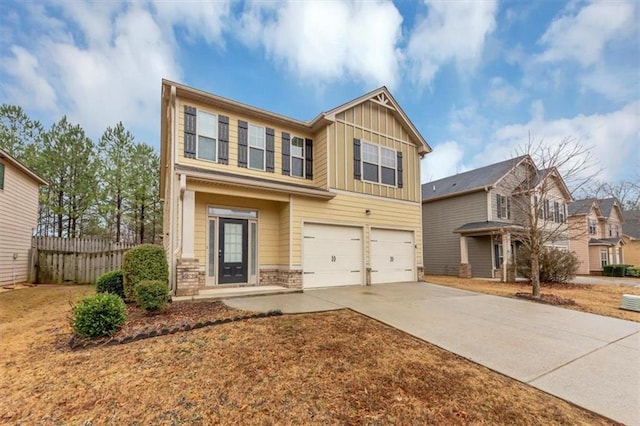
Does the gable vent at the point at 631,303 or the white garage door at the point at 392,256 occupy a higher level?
the white garage door at the point at 392,256

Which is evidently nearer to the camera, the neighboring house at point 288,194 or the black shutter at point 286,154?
the neighboring house at point 288,194

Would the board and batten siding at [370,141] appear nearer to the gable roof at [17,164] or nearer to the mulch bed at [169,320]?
the mulch bed at [169,320]

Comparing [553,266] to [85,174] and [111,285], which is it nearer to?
[111,285]

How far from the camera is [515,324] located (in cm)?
585

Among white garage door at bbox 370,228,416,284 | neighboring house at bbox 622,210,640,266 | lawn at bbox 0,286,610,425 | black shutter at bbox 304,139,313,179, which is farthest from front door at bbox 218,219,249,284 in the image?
neighboring house at bbox 622,210,640,266

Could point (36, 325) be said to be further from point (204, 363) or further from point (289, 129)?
point (289, 129)

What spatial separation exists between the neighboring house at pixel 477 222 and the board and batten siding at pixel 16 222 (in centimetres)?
1969

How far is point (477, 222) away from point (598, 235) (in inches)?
721

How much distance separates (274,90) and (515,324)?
605 inches

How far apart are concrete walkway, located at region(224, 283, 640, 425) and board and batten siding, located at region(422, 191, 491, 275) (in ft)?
28.3

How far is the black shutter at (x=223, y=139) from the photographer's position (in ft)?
29.8

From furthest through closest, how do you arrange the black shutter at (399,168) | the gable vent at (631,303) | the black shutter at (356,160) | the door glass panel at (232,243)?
the black shutter at (399,168)
the black shutter at (356,160)
the door glass panel at (232,243)
the gable vent at (631,303)

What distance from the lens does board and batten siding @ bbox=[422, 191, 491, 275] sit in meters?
16.6

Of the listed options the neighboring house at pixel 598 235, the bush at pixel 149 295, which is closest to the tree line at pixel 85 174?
the bush at pixel 149 295
